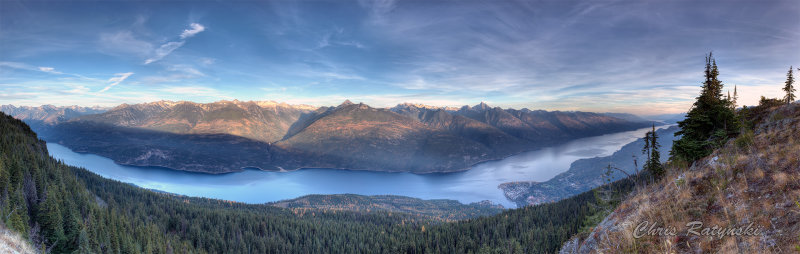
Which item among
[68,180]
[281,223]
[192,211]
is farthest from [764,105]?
[192,211]

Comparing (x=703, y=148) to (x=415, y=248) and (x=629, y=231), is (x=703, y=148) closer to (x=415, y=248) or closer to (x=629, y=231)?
(x=629, y=231)

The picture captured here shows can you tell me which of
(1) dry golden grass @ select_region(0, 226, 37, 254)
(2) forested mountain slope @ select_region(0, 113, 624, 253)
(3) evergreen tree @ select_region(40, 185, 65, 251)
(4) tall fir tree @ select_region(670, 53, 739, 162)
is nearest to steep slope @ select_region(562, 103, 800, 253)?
(4) tall fir tree @ select_region(670, 53, 739, 162)

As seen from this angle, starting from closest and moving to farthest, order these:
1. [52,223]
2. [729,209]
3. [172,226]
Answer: [729,209] → [52,223] → [172,226]

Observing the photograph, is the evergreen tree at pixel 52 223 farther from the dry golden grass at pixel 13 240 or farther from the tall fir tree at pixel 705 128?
the tall fir tree at pixel 705 128

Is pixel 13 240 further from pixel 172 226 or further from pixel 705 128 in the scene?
pixel 172 226

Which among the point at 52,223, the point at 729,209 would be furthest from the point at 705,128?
the point at 52,223

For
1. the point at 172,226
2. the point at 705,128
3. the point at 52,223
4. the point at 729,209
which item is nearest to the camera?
the point at 729,209

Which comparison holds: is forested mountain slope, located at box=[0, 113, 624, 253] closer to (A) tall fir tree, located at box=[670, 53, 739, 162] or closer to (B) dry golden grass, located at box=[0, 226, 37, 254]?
(B) dry golden grass, located at box=[0, 226, 37, 254]
